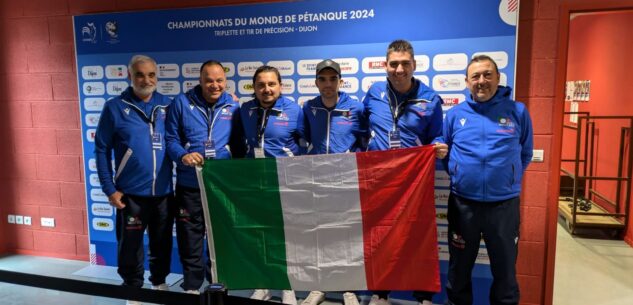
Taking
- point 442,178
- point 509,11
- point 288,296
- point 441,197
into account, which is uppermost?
point 509,11

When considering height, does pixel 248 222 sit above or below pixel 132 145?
below

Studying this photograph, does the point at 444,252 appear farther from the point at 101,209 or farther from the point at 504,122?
the point at 101,209

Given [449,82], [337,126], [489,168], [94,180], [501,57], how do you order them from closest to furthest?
[489,168] → [337,126] → [501,57] → [449,82] → [94,180]

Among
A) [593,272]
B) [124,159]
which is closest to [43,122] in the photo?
[124,159]

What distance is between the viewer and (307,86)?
3100 mm

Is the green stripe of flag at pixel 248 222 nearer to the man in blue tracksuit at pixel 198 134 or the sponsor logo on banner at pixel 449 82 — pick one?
the man in blue tracksuit at pixel 198 134

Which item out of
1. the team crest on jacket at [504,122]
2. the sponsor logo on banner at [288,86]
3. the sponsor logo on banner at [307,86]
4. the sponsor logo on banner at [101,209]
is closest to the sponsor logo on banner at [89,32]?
the sponsor logo on banner at [101,209]

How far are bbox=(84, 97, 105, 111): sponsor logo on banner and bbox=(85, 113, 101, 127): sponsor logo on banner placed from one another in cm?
5

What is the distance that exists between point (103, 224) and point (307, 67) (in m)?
2.21

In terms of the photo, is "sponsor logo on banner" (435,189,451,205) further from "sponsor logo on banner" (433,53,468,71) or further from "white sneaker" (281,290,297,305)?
"white sneaker" (281,290,297,305)

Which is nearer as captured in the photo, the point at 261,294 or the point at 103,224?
the point at 261,294

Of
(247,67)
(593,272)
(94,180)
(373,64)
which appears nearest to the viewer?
(373,64)

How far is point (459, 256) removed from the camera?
8.20 feet

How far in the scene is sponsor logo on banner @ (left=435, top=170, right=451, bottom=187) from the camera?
288cm
